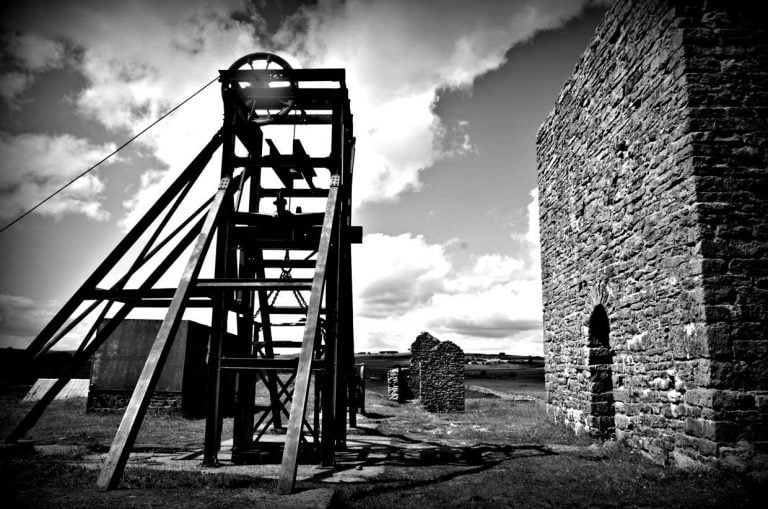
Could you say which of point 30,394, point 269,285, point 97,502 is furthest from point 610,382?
point 30,394

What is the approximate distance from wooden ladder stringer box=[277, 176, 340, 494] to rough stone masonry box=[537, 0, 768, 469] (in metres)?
4.86

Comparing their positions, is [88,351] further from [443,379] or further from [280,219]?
[443,379]

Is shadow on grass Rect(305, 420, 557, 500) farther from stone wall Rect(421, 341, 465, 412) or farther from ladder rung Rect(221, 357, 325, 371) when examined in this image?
stone wall Rect(421, 341, 465, 412)

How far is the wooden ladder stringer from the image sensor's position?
14.8 feet

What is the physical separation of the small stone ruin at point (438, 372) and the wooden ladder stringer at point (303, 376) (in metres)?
13.5

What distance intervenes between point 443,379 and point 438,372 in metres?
0.33

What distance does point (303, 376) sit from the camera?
5156 millimetres

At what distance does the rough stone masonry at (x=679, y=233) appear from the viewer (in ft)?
19.3

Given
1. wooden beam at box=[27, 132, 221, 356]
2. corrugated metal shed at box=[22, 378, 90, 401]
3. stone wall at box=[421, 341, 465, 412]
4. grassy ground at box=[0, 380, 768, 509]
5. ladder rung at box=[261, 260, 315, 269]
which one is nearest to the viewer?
grassy ground at box=[0, 380, 768, 509]

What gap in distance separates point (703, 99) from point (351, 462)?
23.3 feet

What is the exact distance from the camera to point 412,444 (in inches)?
364

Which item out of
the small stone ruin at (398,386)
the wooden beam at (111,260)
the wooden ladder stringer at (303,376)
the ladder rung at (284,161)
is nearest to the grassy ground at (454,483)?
the wooden ladder stringer at (303,376)

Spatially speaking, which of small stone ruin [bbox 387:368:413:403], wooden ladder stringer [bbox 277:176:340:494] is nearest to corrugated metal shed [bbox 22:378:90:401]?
small stone ruin [bbox 387:368:413:403]

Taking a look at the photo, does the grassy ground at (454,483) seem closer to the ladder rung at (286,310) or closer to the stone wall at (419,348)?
the ladder rung at (286,310)
